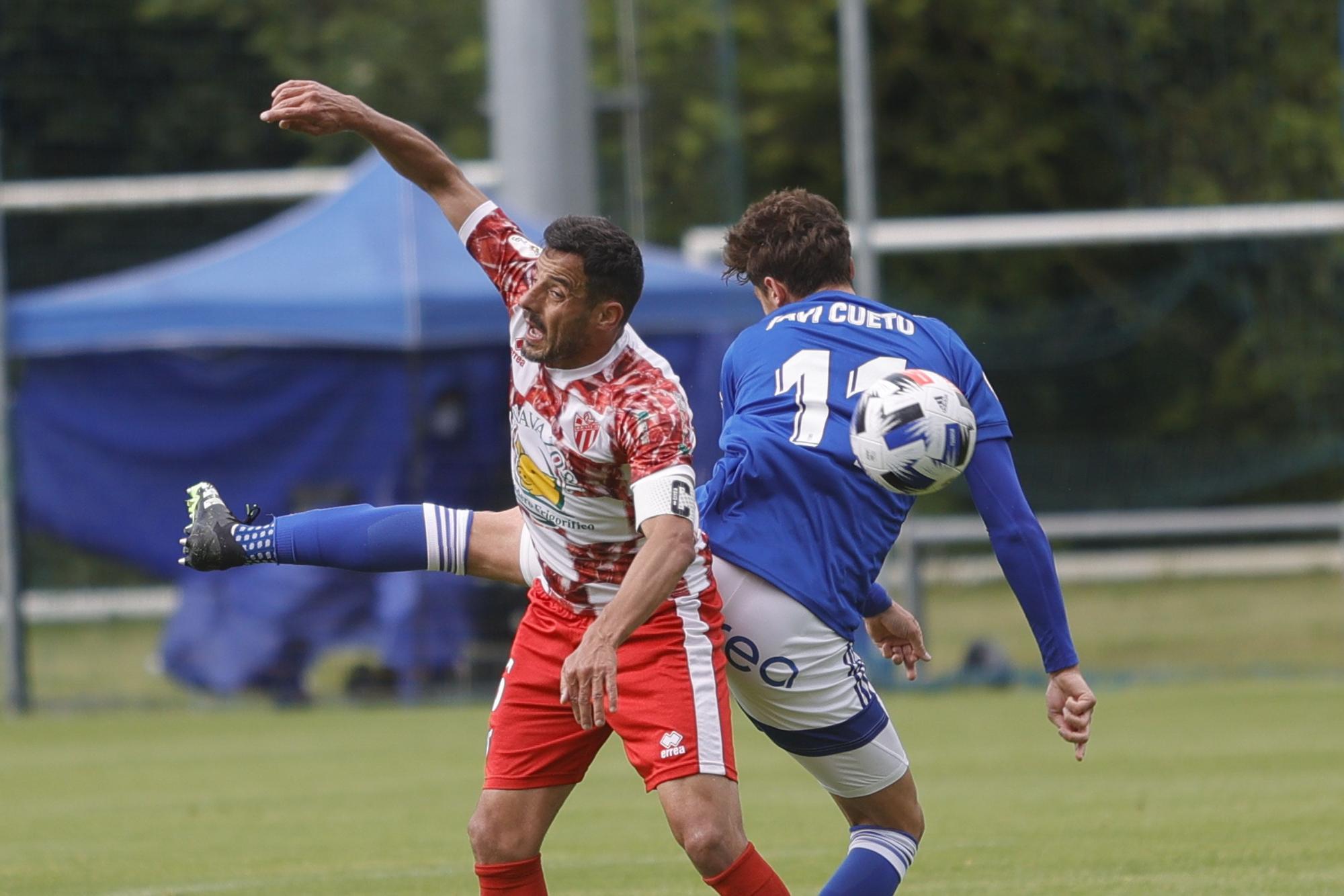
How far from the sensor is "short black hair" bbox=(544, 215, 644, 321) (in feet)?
17.0

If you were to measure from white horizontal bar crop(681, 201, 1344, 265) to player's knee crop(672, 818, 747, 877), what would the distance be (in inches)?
397

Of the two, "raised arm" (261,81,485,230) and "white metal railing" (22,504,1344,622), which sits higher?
"raised arm" (261,81,485,230)

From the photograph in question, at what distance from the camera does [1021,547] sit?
5199mm

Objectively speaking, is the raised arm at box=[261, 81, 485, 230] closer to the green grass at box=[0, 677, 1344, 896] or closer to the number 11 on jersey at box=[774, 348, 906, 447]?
the number 11 on jersey at box=[774, 348, 906, 447]

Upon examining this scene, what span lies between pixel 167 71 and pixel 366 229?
19.4ft

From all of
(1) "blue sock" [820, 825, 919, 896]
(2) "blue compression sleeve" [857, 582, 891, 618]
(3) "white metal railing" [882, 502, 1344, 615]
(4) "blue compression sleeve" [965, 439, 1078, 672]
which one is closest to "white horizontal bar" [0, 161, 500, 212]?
(3) "white metal railing" [882, 502, 1344, 615]

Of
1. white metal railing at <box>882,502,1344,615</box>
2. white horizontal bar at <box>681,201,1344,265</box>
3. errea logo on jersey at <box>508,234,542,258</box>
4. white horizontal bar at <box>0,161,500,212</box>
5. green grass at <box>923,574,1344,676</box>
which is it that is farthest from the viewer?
green grass at <box>923,574,1344,676</box>

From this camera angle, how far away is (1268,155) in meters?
18.2

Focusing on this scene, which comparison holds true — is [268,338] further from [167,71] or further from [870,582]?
[870,582]

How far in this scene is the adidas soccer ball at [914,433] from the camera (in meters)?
5.04

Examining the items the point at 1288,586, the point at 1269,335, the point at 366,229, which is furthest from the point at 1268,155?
the point at 366,229

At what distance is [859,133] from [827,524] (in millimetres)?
9891

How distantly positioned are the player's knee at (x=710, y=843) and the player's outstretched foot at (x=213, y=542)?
1531 mm

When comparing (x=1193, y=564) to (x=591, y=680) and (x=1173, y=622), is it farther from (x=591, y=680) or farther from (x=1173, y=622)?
(x=591, y=680)
